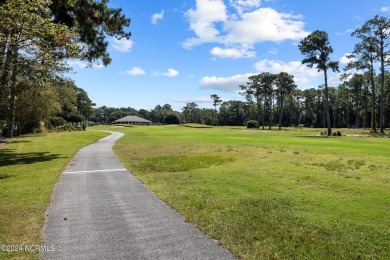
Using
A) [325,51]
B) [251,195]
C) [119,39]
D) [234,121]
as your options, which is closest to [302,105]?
[234,121]

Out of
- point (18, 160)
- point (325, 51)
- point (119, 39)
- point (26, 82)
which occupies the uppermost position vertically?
point (325, 51)

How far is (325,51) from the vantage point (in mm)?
55500

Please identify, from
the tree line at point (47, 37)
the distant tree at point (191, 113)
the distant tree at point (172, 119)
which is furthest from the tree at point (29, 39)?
the distant tree at point (191, 113)

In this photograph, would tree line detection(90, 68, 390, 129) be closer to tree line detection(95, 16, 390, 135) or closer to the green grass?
tree line detection(95, 16, 390, 135)

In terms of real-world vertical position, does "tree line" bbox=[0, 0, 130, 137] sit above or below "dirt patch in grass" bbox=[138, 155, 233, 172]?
above

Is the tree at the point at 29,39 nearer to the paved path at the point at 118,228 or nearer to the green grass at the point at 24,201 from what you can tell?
the green grass at the point at 24,201

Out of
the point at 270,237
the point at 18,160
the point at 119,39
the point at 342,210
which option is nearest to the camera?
the point at 270,237

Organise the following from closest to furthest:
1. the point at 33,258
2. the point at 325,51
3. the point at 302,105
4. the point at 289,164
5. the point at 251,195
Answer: the point at 33,258 < the point at 251,195 < the point at 289,164 < the point at 325,51 < the point at 302,105

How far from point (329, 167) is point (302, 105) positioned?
12954 centimetres

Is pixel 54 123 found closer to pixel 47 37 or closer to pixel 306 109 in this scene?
pixel 47 37

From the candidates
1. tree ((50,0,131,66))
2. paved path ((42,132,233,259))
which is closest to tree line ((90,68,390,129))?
tree ((50,0,131,66))

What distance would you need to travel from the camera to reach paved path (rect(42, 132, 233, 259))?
5.85 m

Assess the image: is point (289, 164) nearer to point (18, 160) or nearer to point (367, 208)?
point (367, 208)

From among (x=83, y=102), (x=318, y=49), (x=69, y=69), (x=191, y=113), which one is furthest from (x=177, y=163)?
(x=191, y=113)
